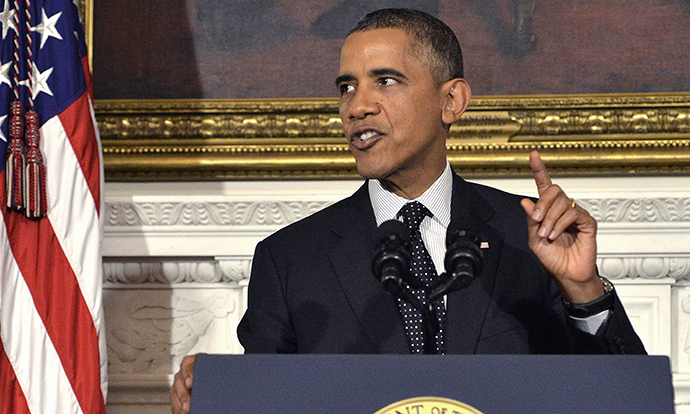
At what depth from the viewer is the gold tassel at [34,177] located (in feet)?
7.92

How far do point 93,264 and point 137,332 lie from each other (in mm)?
508

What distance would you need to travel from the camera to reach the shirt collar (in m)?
1.84

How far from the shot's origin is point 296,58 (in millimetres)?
2934

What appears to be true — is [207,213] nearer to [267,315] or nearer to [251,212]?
[251,212]

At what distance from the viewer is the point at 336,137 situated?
285 centimetres

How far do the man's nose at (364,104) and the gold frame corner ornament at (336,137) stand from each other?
3.49 feet

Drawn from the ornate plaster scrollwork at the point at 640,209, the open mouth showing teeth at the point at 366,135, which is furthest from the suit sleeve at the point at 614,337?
the ornate plaster scrollwork at the point at 640,209

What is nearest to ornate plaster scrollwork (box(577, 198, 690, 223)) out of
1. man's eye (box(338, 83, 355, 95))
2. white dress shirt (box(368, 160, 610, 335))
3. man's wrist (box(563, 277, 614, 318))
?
white dress shirt (box(368, 160, 610, 335))

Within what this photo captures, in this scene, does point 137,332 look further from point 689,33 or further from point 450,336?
point 689,33

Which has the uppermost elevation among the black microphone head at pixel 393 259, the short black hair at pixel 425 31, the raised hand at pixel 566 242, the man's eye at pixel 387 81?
the short black hair at pixel 425 31

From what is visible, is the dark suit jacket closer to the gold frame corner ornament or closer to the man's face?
A: the man's face

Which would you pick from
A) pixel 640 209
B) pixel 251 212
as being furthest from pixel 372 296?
pixel 640 209

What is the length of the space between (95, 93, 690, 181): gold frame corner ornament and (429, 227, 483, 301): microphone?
164 cm

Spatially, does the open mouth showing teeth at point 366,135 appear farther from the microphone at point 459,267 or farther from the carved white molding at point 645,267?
the carved white molding at point 645,267
